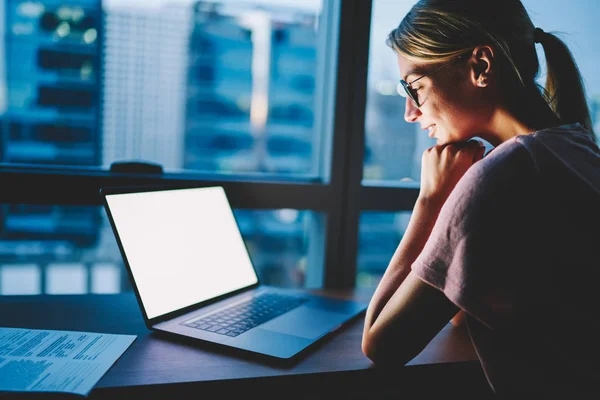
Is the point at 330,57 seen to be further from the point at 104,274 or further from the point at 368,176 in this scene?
the point at 104,274

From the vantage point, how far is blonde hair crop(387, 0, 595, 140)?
2.75 ft

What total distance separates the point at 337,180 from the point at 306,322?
61 cm

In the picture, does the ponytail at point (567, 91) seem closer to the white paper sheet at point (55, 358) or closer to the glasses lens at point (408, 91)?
the glasses lens at point (408, 91)

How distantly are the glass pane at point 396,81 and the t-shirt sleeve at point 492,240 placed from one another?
0.77 meters

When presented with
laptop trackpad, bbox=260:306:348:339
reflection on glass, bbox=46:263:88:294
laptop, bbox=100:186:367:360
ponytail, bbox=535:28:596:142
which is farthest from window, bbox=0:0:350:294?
ponytail, bbox=535:28:596:142

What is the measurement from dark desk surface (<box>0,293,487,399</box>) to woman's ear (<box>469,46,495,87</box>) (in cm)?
52

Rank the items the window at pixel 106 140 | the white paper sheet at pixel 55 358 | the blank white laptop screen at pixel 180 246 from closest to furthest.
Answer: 1. the white paper sheet at pixel 55 358
2. the blank white laptop screen at pixel 180 246
3. the window at pixel 106 140

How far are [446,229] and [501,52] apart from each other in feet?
1.27

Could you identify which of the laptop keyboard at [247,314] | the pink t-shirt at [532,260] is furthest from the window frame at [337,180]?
the pink t-shirt at [532,260]

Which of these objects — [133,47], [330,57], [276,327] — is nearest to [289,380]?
[276,327]

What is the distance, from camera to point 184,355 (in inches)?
31.0

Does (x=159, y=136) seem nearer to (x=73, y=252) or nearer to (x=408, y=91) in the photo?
(x=73, y=252)

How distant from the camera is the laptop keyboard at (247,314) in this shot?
0.89 meters

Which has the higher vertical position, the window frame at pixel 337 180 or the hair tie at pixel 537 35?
the hair tie at pixel 537 35
